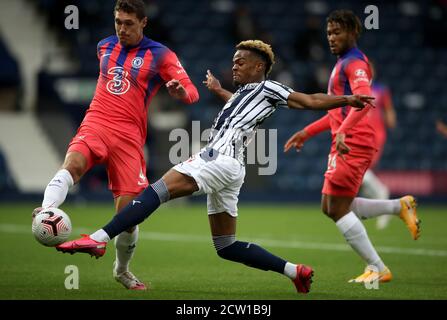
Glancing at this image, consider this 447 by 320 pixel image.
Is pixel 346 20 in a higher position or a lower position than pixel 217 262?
higher

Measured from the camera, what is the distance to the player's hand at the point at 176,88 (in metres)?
6.57

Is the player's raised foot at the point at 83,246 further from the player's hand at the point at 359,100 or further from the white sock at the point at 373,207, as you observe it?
the white sock at the point at 373,207

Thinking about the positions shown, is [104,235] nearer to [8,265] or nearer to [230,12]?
[8,265]

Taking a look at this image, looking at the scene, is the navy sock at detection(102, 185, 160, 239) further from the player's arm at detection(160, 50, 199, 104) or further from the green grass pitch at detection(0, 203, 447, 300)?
the player's arm at detection(160, 50, 199, 104)

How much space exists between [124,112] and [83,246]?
5.12ft

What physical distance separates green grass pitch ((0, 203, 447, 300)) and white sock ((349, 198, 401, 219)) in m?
0.61

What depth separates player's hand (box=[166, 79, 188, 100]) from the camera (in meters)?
6.57

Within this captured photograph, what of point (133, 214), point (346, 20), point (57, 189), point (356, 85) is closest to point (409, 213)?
point (356, 85)

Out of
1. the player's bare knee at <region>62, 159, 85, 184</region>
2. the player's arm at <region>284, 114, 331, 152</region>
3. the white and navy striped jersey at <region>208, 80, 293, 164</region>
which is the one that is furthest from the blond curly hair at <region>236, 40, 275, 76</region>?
the player's bare knee at <region>62, 159, 85, 184</region>

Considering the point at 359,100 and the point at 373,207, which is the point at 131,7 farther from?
the point at 373,207

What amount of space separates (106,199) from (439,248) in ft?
31.8

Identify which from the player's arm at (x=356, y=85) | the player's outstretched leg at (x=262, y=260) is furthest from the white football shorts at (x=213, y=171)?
the player's arm at (x=356, y=85)

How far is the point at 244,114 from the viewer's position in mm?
6492

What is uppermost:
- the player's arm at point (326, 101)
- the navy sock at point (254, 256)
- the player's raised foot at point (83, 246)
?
the player's arm at point (326, 101)
